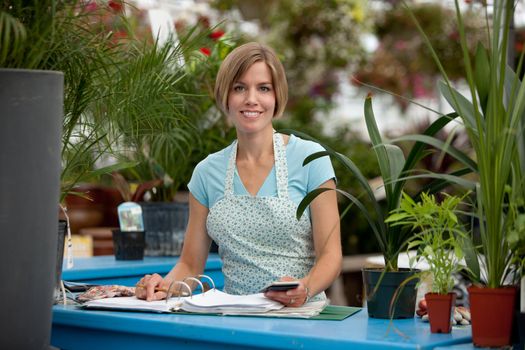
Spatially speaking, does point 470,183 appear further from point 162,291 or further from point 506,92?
point 162,291

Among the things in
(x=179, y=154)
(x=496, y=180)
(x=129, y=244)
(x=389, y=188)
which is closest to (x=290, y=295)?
(x=389, y=188)

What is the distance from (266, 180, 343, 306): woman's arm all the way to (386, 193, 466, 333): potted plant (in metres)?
0.49

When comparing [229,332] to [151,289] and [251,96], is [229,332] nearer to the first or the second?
[151,289]

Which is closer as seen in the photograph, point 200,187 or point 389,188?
point 389,188

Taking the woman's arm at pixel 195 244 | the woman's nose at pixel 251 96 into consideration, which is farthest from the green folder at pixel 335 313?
the woman's nose at pixel 251 96

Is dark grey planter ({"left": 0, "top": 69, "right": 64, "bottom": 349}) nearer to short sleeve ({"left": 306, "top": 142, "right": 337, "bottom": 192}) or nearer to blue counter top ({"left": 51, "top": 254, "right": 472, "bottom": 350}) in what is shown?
blue counter top ({"left": 51, "top": 254, "right": 472, "bottom": 350})

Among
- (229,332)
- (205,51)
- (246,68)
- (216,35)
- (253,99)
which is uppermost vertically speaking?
(216,35)

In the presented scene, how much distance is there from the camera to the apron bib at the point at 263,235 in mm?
3178

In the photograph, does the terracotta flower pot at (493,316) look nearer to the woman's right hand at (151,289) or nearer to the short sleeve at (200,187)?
the woman's right hand at (151,289)

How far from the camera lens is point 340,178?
8.62 metres

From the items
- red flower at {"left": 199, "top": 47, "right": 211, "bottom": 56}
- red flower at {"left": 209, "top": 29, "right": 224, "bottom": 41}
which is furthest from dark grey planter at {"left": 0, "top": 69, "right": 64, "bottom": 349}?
red flower at {"left": 209, "top": 29, "right": 224, "bottom": 41}

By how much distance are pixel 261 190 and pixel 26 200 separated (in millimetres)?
1013

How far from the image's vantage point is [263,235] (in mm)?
3203

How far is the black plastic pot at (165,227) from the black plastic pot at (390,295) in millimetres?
2284
